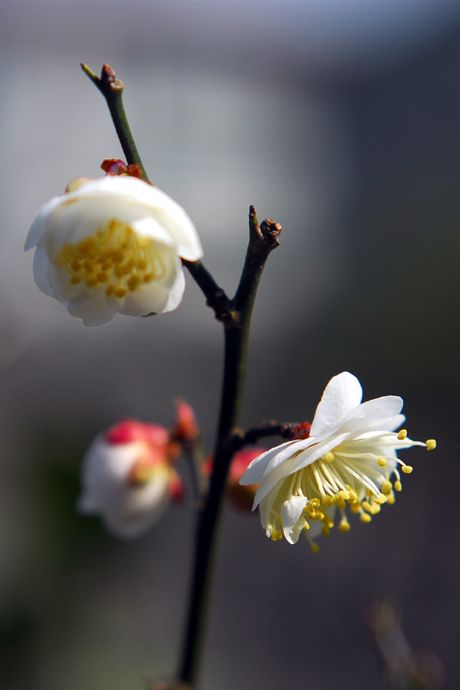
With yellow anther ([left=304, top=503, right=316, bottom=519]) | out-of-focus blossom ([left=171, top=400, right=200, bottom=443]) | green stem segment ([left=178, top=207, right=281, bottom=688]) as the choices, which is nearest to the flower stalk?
green stem segment ([left=178, top=207, right=281, bottom=688])

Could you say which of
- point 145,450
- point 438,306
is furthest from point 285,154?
point 145,450

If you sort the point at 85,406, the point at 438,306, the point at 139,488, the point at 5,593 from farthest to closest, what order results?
the point at 438,306
the point at 85,406
the point at 5,593
the point at 139,488

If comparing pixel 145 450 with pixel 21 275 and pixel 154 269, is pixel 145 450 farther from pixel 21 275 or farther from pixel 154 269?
pixel 21 275

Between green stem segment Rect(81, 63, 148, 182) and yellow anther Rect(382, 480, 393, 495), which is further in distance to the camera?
yellow anther Rect(382, 480, 393, 495)

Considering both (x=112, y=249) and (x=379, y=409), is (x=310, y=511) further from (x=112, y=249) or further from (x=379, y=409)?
(x=112, y=249)

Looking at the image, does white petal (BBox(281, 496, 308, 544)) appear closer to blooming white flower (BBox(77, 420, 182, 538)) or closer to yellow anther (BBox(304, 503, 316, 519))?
yellow anther (BBox(304, 503, 316, 519))

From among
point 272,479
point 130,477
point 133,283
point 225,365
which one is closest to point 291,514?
point 272,479

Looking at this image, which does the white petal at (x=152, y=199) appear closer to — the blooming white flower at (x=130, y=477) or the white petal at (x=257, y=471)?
the white petal at (x=257, y=471)
